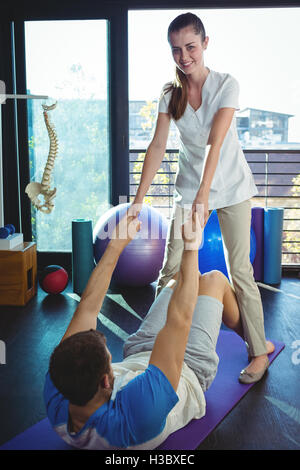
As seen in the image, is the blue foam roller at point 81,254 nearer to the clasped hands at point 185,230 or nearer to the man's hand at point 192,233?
the clasped hands at point 185,230

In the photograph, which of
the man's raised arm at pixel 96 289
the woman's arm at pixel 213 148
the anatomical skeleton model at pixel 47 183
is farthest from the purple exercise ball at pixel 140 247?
the man's raised arm at pixel 96 289

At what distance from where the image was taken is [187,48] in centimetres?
186

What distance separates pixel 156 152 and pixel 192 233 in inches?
29.4

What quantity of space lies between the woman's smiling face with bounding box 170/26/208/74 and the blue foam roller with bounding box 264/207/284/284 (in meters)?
1.88

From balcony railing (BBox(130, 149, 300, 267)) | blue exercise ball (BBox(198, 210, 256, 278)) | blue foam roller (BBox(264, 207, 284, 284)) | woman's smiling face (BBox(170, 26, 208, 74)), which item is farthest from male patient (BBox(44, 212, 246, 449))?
balcony railing (BBox(130, 149, 300, 267))

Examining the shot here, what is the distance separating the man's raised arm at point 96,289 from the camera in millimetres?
1441

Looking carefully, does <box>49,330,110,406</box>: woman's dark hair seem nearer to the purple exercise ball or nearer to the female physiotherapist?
the female physiotherapist

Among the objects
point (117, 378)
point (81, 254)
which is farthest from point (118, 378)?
point (81, 254)

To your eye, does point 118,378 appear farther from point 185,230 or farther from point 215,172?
point 215,172

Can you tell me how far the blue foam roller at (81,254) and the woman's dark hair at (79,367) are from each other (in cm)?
234

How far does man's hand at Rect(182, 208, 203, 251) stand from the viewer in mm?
1366

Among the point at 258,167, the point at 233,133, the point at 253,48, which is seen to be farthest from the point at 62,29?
the point at 233,133
